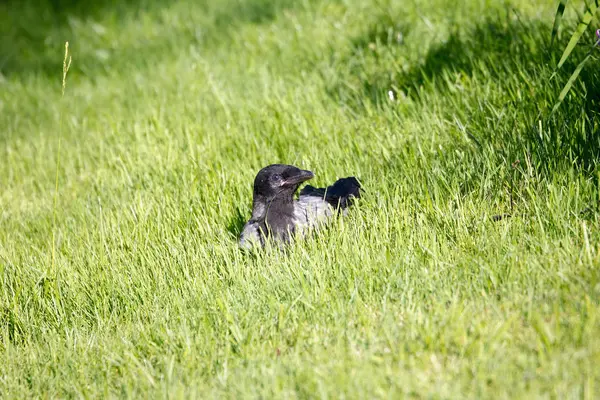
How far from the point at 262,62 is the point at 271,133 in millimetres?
1860

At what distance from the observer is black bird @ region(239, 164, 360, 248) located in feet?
13.0

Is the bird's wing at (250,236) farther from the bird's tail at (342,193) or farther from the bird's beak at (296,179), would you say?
the bird's tail at (342,193)

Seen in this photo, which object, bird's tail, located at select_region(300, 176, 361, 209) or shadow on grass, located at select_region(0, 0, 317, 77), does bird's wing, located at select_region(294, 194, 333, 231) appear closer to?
bird's tail, located at select_region(300, 176, 361, 209)

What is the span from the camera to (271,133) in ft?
17.2

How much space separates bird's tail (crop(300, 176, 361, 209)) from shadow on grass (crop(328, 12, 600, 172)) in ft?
2.76

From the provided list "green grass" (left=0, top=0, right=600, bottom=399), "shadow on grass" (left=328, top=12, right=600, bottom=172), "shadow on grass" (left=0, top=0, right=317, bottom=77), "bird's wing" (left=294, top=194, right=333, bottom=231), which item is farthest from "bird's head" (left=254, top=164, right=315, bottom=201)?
"shadow on grass" (left=0, top=0, right=317, bottom=77)

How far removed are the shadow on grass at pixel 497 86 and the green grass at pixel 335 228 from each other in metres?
0.02

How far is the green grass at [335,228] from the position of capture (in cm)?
279

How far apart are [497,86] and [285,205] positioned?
1.96m

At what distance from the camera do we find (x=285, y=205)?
4.06 m

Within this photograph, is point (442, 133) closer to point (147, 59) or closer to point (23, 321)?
point (23, 321)

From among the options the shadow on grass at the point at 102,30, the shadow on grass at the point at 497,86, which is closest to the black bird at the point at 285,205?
the shadow on grass at the point at 497,86

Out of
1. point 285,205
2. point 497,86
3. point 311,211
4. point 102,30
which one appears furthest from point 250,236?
point 102,30

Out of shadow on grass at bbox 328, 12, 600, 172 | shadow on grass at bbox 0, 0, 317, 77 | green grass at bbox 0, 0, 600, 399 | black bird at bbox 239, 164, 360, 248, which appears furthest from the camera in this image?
shadow on grass at bbox 0, 0, 317, 77
